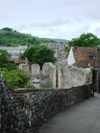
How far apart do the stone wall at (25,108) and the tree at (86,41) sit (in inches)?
2360

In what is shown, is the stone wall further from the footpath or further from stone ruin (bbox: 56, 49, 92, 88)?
stone ruin (bbox: 56, 49, 92, 88)

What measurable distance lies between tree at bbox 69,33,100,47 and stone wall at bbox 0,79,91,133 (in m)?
60.0

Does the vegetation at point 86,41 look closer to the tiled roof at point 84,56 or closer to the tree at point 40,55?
the tiled roof at point 84,56

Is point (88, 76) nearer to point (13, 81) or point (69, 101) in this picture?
point (13, 81)

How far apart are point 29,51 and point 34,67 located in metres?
45.5

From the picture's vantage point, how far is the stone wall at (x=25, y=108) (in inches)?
296

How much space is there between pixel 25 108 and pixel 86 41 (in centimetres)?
6538

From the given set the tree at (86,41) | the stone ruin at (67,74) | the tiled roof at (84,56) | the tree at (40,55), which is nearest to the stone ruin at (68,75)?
the stone ruin at (67,74)

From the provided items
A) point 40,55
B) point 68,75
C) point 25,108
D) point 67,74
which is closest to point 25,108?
point 25,108

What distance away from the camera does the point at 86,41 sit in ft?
241

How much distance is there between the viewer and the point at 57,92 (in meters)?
13.7

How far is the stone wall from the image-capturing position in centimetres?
751

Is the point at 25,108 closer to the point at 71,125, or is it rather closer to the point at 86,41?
the point at 71,125

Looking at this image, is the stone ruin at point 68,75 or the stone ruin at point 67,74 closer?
the stone ruin at point 67,74
